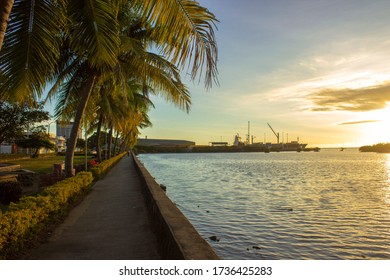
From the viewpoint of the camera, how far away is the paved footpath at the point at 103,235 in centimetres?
569

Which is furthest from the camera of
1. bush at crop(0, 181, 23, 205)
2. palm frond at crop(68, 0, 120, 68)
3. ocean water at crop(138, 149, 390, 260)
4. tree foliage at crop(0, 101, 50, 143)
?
tree foliage at crop(0, 101, 50, 143)

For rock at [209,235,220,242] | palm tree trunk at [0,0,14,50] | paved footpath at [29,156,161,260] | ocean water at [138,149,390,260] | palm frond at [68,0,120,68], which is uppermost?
palm frond at [68,0,120,68]

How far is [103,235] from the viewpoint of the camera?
22.8 feet

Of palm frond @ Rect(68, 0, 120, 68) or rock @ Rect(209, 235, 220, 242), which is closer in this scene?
palm frond @ Rect(68, 0, 120, 68)

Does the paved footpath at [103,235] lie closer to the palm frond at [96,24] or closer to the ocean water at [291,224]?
the ocean water at [291,224]

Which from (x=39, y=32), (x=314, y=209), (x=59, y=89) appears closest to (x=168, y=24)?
(x=39, y=32)

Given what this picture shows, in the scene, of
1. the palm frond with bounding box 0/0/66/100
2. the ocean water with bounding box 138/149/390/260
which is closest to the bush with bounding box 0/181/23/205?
the palm frond with bounding box 0/0/66/100

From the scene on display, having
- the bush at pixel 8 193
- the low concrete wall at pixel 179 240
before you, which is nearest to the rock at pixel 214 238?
the low concrete wall at pixel 179 240

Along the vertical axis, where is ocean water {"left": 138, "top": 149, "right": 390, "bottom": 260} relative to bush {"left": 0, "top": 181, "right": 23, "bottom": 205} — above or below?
below

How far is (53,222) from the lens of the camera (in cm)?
779

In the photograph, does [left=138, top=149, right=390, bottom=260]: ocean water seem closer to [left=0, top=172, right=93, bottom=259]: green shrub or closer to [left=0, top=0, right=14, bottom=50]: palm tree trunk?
[left=0, top=172, right=93, bottom=259]: green shrub

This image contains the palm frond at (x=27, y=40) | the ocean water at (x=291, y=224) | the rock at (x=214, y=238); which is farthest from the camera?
the rock at (x=214, y=238)

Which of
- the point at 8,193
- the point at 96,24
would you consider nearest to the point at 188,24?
the point at 96,24

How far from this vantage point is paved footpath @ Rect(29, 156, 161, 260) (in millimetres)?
5688
